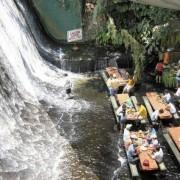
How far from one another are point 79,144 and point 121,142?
1534 millimetres

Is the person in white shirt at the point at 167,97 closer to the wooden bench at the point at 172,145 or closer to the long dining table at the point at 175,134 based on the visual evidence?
the long dining table at the point at 175,134

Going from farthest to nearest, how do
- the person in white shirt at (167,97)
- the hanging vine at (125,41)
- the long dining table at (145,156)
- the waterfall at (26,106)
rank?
the hanging vine at (125,41)
the person in white shirt at (167,97)
the waterfall at (26,106)
the long dining table at (145,156)

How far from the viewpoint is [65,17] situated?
2434 cm

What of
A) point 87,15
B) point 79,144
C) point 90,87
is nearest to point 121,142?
point 79,144

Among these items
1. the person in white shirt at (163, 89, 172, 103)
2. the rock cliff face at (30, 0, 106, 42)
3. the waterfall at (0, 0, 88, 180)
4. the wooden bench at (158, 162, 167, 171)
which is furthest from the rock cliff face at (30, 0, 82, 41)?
the wooden bench at (158, 162, 167, 171)

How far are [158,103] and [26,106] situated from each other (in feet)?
17.9

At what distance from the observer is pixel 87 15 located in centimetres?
2434

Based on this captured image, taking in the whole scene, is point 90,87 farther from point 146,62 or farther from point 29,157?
point 29,157

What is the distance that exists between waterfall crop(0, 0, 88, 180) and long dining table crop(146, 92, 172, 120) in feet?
9.28

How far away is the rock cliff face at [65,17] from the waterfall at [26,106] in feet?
5.64

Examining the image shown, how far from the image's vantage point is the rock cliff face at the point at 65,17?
24.1 meters

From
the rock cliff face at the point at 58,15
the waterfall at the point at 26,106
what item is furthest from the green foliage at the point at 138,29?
the waterfall at the point at 26,106

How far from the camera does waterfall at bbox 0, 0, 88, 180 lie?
13.6 meters

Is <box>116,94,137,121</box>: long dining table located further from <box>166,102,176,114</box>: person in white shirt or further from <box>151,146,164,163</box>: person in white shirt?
<box>151,146,164,163</box>: person in white shirt
